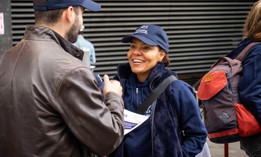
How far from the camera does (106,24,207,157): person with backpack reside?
3.07m

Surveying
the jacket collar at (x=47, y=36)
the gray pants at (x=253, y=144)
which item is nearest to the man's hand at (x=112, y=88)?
the jacket collar at (x=47, y=36)

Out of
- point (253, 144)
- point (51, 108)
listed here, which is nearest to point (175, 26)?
point (253, 144)

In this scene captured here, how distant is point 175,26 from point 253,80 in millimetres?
7799

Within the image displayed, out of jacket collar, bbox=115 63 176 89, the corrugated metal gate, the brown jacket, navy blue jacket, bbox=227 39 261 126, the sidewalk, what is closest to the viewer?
the brown jacket

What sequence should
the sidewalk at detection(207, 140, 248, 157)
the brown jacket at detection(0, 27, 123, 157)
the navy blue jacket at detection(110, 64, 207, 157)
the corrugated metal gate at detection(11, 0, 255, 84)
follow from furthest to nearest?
the corrugated metal gate at detection(11, 0, 255, 84) → the sidewalk at detection(207, 140, 248, 157) → the navy blue jacket at detection(110, 64, 207, 157) → the brown jacket at detection(0, 27, 123, 157)

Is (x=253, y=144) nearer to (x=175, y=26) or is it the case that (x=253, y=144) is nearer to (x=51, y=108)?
(x=51, y=108)

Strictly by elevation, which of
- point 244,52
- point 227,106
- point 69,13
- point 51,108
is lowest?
point 227,106

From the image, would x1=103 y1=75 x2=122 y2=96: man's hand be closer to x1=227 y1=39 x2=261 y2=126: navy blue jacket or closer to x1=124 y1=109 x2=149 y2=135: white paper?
x1=124 y1=109 x2=149 y2=135: white paper

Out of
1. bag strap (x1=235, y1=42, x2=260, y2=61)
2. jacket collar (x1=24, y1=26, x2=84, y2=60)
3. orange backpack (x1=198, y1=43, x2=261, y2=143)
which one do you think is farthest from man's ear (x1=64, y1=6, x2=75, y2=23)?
bag strap (x1=235, y1=42, x2=260, y2=61)

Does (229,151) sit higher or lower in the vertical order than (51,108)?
lower

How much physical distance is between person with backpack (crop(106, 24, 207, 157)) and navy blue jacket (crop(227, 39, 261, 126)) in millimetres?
649

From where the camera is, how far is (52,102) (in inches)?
91.0

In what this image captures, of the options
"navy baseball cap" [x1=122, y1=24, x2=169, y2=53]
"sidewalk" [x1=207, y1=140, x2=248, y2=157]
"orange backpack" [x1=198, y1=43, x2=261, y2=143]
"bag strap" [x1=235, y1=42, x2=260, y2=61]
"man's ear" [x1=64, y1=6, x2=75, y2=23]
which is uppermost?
"man's ear" [x1=64, y1=6, x2=75, y2=23]

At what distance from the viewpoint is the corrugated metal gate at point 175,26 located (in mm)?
10258
